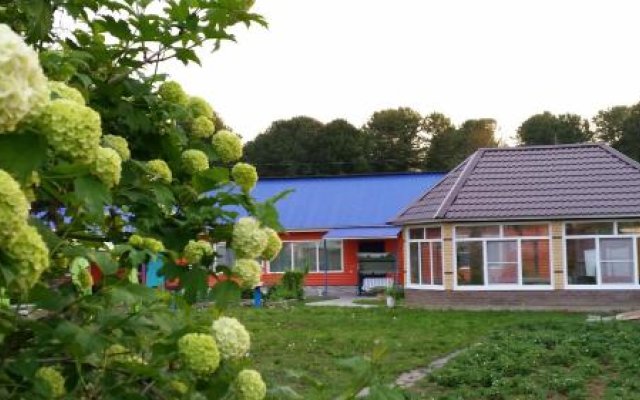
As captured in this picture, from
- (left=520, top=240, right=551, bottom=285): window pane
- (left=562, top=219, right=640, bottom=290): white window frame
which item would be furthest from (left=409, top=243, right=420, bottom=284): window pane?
(left=562, top=219, right=640, bottom=290): white window frame

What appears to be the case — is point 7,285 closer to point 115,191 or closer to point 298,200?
point 115,191

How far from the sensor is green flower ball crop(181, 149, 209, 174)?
2.31m

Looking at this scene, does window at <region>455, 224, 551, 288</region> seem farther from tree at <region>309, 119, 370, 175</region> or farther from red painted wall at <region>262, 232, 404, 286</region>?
tree at <region>309, 119, 370, 175</region>

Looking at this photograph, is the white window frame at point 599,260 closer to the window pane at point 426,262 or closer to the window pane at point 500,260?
the window pane at point 500,260

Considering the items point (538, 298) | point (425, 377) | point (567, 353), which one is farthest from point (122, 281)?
point (538, 298)

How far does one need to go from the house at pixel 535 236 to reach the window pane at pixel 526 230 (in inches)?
1.0

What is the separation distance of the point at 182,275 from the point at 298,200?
31.7 m

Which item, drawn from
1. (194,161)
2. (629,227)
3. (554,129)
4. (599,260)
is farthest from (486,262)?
(554,129)

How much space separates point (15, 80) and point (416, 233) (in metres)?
22.0

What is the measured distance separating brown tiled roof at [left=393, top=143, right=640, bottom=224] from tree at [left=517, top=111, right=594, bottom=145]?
41912mm

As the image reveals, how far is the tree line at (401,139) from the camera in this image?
60.9m

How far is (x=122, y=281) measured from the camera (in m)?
1.91

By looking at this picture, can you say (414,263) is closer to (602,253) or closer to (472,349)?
(602,253)

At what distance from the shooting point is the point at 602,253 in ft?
66.8
